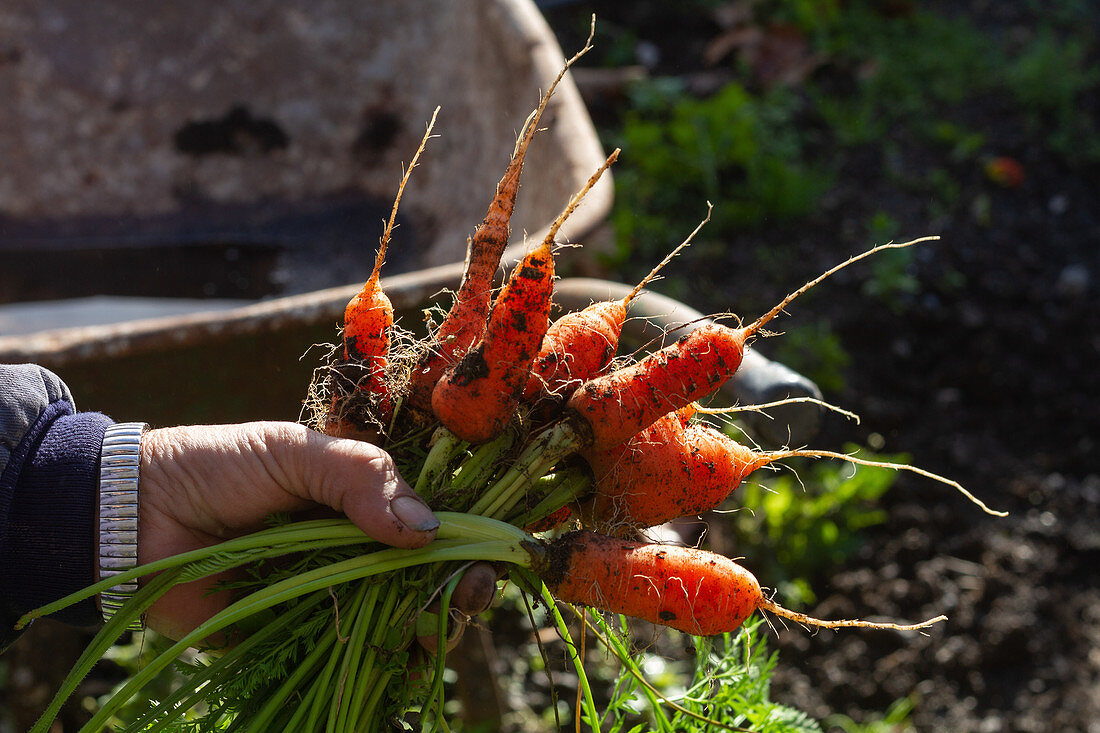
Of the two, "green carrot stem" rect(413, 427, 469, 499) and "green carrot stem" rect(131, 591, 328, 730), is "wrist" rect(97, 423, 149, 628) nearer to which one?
"green carrot stem" rect(131, 591, 328, 730)

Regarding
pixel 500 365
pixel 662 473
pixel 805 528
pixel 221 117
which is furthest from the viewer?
pixel 221 117

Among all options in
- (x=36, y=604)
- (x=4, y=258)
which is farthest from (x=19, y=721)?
(x=4, y=258)

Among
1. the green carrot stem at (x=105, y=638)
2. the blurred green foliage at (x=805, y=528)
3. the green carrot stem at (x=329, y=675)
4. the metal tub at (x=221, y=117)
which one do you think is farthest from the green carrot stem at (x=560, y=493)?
the metal tub at (x=221, y=117)

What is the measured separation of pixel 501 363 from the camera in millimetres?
1158

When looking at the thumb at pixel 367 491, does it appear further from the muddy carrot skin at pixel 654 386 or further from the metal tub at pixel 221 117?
the metal tub at pixel 221 117

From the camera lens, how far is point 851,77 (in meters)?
4.30

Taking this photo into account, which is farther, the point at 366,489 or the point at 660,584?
the point at 660,584

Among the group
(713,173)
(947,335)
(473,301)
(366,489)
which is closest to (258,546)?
(366,489)

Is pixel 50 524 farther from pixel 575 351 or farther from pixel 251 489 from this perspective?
pixel 575 351

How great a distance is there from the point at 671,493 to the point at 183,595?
28.9 inches

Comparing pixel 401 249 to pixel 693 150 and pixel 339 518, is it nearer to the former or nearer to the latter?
pixel 693 150

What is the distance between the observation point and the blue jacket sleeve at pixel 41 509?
112cm

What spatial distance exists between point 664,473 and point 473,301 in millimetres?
397

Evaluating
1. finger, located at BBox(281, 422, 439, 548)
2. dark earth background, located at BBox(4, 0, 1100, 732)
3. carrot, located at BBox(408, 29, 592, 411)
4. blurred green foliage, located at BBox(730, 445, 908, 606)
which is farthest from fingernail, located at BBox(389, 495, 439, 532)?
blurred green foliage, located at BBox(730, 445, 908, 606)
